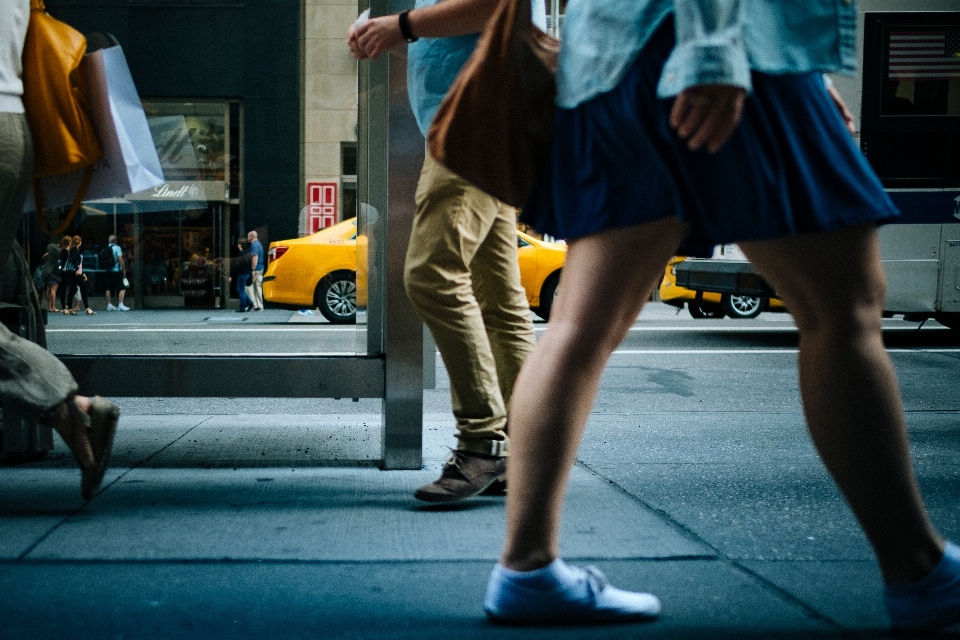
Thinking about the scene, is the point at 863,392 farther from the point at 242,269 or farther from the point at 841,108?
the point at 242,269

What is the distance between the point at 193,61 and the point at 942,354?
713 centimetres

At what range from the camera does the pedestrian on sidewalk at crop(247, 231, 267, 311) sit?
11.9 feet

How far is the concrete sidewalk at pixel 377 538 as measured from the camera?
6.21ft

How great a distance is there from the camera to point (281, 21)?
3.62 metres

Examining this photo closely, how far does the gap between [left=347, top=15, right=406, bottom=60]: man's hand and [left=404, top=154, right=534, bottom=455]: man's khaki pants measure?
0.37m

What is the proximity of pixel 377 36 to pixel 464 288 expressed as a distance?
719 mm

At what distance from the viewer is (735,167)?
63.8 inches

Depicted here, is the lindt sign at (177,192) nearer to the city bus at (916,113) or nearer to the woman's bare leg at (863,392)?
the woman's bare leg at (863,392)

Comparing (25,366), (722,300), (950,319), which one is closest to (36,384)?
(25,366)

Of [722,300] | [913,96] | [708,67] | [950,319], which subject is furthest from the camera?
[722,300]

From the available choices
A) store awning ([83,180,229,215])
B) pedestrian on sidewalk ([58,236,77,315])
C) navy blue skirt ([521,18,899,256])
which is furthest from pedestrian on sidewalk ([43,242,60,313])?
navy blue skirt ([521,18,899,256])

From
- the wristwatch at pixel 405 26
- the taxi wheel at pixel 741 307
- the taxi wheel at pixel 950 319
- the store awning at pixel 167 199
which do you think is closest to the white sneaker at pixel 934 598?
the wristwatch at pixel 405 26

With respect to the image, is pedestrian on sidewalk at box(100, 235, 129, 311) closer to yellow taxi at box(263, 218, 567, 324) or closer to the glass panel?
yellow taxi at box(263, 218, 567, 324)

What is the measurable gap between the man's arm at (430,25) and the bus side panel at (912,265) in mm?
7668
